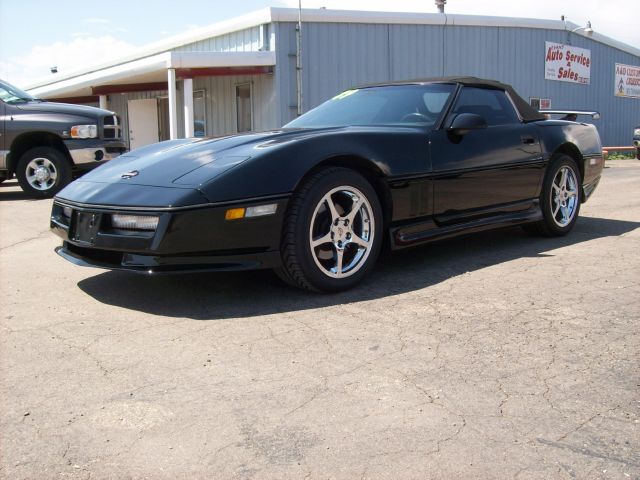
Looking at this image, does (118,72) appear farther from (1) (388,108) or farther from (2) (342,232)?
(2) (342,232)

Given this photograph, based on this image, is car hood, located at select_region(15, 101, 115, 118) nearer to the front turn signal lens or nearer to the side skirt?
the side skirt

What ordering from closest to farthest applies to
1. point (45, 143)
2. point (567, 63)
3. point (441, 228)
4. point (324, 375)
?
point (324, 375) < point (441, 228) < point (45, 143) < point (567, 63)

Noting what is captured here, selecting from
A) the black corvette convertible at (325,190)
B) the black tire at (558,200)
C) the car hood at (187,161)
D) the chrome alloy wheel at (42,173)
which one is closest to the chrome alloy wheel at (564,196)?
the black tire at (558,200)

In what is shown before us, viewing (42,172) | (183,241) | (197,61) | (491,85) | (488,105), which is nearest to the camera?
(183,241)

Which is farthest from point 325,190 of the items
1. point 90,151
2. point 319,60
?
point 319,60

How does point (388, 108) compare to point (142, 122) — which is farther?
point (142, 122)

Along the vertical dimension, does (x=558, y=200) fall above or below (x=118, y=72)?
below

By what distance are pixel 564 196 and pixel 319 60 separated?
34.6 ft

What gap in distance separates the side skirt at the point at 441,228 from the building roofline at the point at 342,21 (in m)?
10.8

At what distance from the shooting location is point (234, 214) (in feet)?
12.0

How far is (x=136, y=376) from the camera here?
282cm

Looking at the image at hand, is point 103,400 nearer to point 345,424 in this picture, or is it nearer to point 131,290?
point 345,424

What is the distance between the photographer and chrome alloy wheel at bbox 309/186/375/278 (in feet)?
13.2

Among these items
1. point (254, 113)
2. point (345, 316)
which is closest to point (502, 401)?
point (345, 316)
